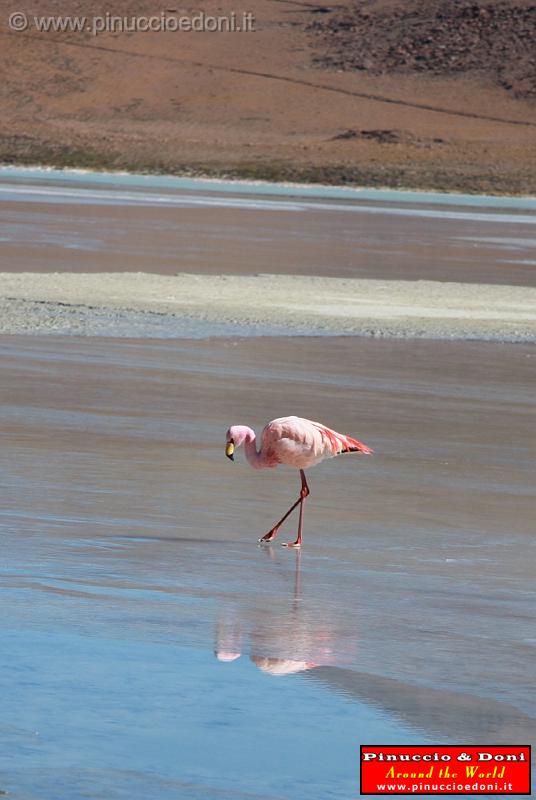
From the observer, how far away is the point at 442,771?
16.3ft

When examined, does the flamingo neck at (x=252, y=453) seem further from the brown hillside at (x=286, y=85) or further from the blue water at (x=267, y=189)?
the brown hillside at (x=286, y=85)

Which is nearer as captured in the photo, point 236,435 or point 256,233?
point 236,435

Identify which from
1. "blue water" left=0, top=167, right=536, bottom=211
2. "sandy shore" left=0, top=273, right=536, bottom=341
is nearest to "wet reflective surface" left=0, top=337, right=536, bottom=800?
"sandy shore" left=0, top=273, right=536, bottom=341

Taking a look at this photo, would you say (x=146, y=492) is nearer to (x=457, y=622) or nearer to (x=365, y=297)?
(x=457, y=622)

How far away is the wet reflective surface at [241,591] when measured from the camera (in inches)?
204

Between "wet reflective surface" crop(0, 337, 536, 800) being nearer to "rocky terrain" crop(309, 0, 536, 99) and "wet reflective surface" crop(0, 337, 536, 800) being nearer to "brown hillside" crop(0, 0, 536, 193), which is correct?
"brown hillside" crop(0, 0, 536, 193)

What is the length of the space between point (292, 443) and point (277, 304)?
1199 centimetres

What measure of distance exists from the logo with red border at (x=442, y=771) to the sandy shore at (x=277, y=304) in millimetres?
11807

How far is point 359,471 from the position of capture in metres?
10.3

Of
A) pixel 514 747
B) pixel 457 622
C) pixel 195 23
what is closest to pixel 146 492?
pixel 457 622

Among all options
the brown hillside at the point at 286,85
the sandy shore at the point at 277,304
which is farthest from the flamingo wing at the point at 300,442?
the brown hillside at the point at 286,85

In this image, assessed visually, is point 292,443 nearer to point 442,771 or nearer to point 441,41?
point 442,771

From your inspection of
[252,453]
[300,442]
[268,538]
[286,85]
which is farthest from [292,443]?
[286,85]

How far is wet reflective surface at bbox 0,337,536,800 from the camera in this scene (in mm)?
5188
